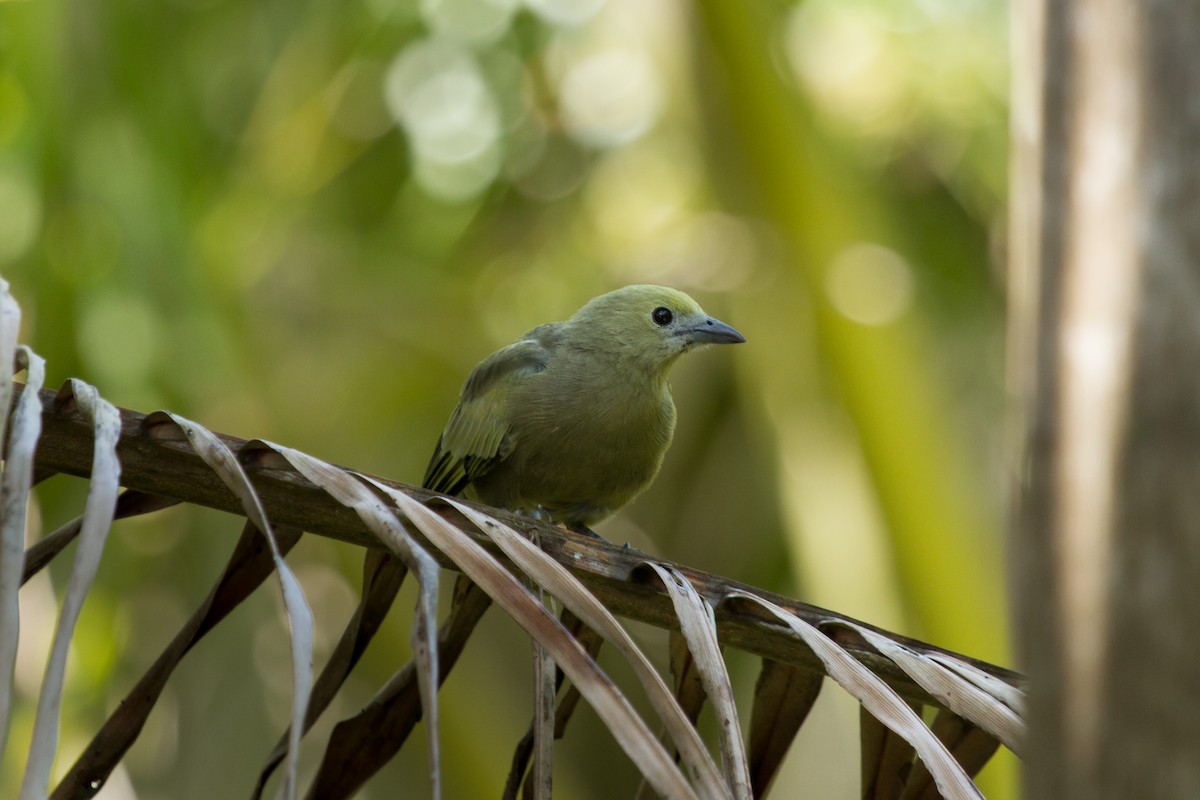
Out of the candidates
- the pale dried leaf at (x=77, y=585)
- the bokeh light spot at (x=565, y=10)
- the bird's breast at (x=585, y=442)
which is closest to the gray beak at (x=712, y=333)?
the bird's breast at (x=585, y=442)

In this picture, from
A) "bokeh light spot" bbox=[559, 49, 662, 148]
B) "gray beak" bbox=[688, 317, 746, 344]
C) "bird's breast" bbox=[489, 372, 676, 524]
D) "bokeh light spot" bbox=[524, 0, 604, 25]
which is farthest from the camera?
"bokeh light spot" bbox=[559, 49, 662, 148]

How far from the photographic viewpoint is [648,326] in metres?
5.33

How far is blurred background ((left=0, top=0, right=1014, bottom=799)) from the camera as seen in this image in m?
5.46

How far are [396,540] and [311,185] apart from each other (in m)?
6.08

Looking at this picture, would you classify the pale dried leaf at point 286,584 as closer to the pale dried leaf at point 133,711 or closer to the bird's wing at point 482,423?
the pale dried leaf at point 133,711

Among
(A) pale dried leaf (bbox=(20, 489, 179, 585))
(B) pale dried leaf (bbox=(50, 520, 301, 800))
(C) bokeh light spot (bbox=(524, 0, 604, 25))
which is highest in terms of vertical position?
(C) bokeh light spot (bbox=(524, 0, 604, 25))

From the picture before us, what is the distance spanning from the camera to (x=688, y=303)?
547 cm

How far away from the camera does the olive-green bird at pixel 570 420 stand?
484 cm

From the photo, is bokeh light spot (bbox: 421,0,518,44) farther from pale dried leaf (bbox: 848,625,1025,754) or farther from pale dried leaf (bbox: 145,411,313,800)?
pale dried leaf (bbox: 848,625,1025,754)

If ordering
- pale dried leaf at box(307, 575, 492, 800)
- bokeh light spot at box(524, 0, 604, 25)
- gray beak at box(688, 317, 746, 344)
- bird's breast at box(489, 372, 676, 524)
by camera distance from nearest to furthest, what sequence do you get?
pale dried leaf at box(307, 575, 492, 800)
bird's breast at box(489, 372, 676, 524)
gray beak at box(688, 317, 746, 344)
bokeh light spot at box(524, 0, 604, 25)

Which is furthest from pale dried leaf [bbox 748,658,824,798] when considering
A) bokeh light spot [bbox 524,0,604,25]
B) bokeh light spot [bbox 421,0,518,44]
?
bokeh light spot [bbox 524,0,604,25]

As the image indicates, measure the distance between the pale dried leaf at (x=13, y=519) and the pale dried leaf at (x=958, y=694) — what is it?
1.62 m

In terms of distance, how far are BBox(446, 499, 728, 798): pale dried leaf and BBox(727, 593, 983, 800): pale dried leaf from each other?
390 millimetres

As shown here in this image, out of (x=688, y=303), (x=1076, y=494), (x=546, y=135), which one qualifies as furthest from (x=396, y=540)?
(x=546, y=135)
